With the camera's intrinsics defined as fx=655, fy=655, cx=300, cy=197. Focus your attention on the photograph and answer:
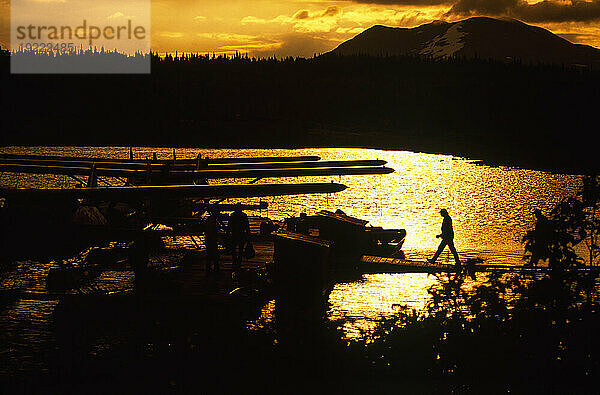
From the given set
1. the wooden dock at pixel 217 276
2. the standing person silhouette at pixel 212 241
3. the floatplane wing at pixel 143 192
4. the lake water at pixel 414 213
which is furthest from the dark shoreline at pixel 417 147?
the standing person silhouette at pixel 212 241

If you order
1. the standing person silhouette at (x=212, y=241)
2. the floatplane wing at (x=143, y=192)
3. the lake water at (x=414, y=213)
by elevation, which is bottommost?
the lake water at (x=414, y=213)

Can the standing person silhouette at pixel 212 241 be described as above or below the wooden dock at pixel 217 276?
above

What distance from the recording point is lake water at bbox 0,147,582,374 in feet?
72.7

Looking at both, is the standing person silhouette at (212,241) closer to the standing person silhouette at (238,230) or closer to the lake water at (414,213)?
the standing person silhouette at (238,230)

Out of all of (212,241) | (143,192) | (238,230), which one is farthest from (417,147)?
(212,241)

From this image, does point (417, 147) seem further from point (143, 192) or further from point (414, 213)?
point (143, 192)

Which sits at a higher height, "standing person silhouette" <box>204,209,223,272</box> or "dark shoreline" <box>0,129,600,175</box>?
"dark shoreline" <box>0,129,600,175</box>

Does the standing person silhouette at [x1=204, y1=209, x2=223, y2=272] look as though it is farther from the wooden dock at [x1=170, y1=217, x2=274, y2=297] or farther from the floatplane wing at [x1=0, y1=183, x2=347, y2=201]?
the floatplane wing at [x1=0, y1=183, x2=347, y2=201]

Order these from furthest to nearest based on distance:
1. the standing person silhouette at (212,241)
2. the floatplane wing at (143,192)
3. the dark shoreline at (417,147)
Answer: the dark shoreline at (417,147) → the floatplane wing at (143,192) → the standing person silhouette at (212,241)

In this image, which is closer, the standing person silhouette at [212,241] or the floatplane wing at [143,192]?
the standing person silhouette at [212,241]

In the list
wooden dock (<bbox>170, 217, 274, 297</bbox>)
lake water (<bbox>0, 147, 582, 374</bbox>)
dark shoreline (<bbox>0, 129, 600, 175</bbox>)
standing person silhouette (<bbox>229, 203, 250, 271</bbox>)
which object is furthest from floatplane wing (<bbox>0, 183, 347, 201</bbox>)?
dark shoreline (<bbox>0, 129, 600, 175</bbox>)

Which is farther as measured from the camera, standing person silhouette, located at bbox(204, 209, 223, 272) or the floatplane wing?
the floatplane wing

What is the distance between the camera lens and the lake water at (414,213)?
22172mm

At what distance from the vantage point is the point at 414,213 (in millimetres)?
54812
